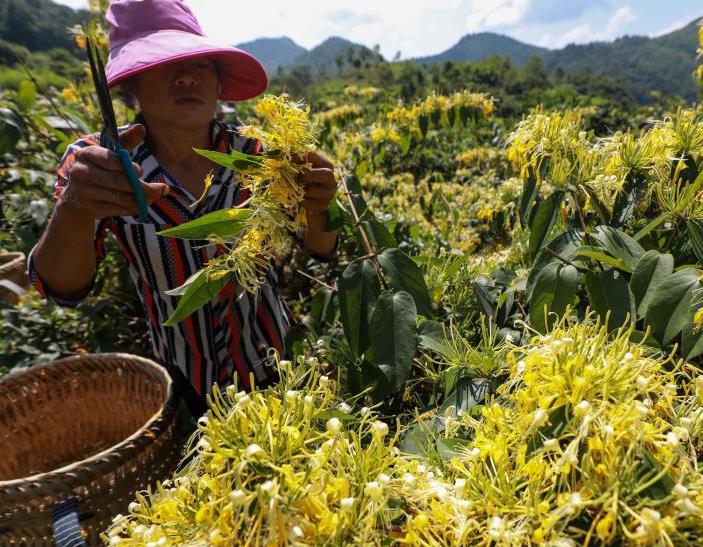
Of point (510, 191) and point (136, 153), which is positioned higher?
point (136, 153)

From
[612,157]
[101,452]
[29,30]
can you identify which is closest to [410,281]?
[612,157]

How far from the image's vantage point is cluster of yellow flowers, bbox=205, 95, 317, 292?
2.28 ft

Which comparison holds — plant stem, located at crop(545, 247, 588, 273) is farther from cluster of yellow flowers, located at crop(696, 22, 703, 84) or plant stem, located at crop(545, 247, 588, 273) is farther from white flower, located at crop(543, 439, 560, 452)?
cluster of yellow flowers, located at crop(696, 22, 703, 84)

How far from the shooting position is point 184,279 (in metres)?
1.32

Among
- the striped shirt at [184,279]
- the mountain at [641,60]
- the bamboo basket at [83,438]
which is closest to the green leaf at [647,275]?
the striped shirt at [184,279]

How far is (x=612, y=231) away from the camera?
726mm

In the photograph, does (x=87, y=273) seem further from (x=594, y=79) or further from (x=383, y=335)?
(x=594, y=79)

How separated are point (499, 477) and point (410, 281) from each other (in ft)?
1.25

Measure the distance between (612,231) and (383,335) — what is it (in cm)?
39

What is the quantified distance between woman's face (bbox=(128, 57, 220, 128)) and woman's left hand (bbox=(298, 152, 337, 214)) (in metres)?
0.59

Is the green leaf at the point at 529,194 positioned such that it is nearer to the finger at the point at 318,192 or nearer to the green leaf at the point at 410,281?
the green leaf at the point at 410,281

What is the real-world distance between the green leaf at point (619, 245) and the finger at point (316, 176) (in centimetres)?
43

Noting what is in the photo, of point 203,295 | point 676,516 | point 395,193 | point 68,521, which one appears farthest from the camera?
point 395,193

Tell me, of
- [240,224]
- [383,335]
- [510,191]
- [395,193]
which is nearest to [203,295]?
[240,224]
